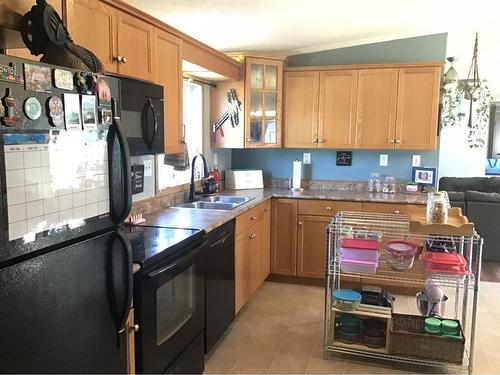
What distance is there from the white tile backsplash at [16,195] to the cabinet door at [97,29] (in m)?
1.11

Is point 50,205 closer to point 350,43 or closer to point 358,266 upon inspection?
point 358,266

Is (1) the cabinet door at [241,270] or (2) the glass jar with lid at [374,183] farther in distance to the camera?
(2) the glass jar with lid at [374,183]

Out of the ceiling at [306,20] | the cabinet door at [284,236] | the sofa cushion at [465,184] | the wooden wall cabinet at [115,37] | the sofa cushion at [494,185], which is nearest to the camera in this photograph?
the wooden wall cabinet at [115,37]

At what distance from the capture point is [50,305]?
122 centimetres

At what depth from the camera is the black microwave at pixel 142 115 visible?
2.21m

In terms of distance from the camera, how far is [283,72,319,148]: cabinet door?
4406 mm

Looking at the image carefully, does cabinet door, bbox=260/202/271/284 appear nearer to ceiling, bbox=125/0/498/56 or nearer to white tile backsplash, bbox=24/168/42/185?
ceiling, bbox=125/0/498/56

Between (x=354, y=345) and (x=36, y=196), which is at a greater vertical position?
(x=36, y=196)

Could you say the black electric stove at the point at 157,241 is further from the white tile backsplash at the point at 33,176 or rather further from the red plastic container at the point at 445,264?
the red plastic container at the point at 445,264

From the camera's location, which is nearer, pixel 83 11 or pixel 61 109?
pixel 61 109

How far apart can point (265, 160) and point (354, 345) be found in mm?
2459

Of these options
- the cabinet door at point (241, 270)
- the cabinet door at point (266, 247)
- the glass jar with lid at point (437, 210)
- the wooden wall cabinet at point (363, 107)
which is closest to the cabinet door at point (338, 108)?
the wooden wall cabinet at point (363, 107)

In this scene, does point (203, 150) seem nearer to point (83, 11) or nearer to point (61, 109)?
point (83, 11)

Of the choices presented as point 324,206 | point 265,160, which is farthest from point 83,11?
point 265,160
